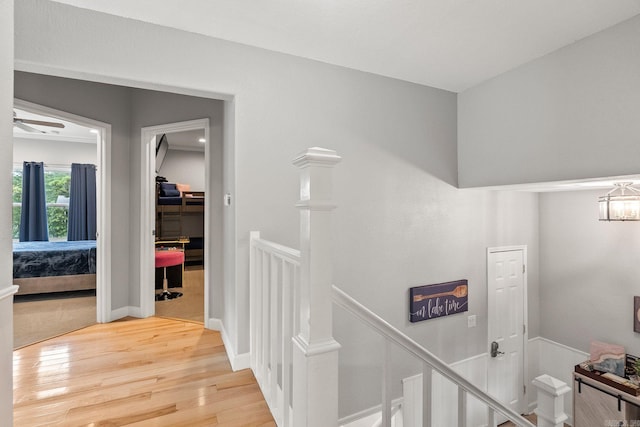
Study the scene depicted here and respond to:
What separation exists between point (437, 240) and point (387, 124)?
1271 mm

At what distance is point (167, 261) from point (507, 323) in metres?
4.48

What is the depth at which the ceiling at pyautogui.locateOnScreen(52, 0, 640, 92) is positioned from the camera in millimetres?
1899

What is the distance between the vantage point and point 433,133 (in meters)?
3.15

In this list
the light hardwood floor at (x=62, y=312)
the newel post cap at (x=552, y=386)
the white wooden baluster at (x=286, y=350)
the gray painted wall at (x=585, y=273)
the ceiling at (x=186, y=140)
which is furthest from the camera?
the ceiling at (x=186, y=140)

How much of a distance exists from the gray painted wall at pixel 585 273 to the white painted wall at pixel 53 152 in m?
7.47

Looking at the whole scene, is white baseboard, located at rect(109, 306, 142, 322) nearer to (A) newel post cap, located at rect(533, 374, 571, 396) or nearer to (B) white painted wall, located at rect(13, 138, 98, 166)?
(A) newel post cap, located at rect(533, 374, 571, 396)

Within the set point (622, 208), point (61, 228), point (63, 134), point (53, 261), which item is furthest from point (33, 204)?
Result: point (622, 208)

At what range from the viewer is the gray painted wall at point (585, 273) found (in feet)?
11.4

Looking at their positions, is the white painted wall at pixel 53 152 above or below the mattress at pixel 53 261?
above

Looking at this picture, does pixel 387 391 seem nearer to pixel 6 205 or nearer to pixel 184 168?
pixel 6 205

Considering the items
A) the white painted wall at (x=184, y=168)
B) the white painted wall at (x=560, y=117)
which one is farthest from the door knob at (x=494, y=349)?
the white painted wall at (x=184, y=168)

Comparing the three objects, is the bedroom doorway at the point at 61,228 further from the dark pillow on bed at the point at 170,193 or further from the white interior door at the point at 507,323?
the white interior door at the point at 507,323

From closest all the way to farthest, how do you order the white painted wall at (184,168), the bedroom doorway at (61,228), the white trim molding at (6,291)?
the white trim molding at (6,291) < the bedroom doorway at (61,228) < the white painted wall at (184,168)

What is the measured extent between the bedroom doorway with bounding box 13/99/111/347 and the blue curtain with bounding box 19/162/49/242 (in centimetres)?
2
